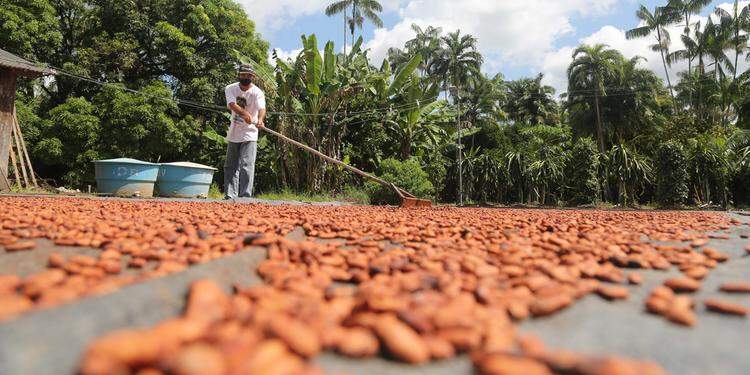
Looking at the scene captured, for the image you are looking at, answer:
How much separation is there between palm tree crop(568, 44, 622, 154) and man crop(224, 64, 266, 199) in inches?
936

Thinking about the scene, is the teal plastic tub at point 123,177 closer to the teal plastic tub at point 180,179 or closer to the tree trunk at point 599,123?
the teal plastic tub at point 180,179

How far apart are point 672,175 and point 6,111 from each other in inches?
513

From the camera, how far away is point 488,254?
1611 millimetres

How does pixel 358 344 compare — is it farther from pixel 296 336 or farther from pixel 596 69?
pixel 596 69

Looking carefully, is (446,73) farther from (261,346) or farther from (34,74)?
(261,346)

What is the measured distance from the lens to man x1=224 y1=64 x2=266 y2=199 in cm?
519

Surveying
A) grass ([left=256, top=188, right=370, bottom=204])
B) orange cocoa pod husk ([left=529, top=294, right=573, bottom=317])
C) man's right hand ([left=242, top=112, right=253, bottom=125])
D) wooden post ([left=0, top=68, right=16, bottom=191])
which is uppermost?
wooden post ([left=0, top=68, right=16, bottom=191])

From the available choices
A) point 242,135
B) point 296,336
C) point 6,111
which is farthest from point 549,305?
point 6,111

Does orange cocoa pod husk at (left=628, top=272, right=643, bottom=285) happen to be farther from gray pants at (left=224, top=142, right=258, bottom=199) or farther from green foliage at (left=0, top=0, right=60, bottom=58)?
green foliage at (left=0, top=0, right=60, bottom=58)

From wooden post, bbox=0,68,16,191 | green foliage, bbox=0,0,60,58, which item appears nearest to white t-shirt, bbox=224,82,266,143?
wooden post, bbox=0,68,16,191

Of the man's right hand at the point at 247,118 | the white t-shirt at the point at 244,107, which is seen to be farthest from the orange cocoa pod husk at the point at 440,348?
the white t-shirt at the point at 244,107

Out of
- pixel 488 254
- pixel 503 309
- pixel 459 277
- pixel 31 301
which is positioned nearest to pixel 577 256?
pixel 488 254

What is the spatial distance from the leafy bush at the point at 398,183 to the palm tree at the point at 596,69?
1915 centimetres

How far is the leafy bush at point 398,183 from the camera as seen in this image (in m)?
8.99
